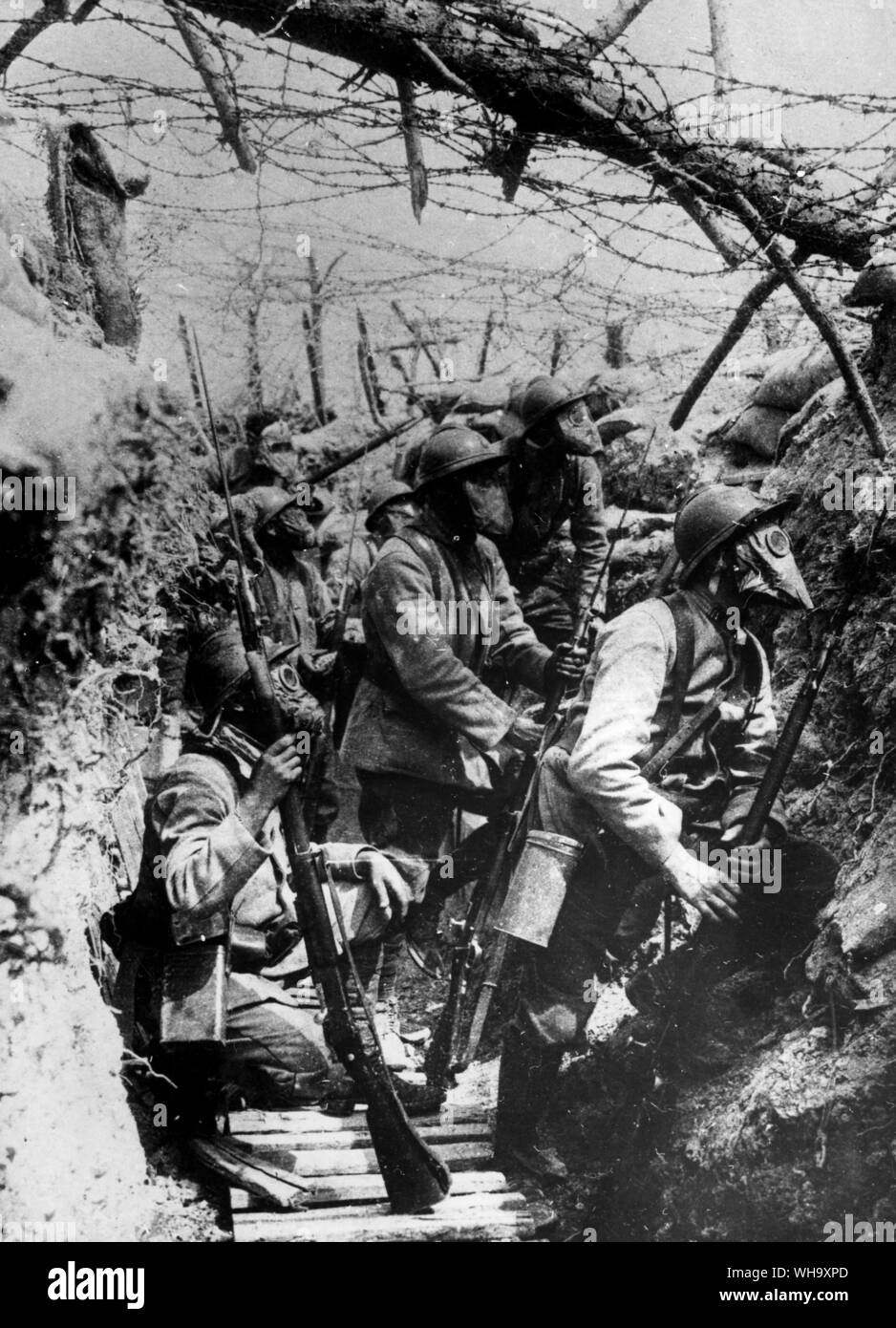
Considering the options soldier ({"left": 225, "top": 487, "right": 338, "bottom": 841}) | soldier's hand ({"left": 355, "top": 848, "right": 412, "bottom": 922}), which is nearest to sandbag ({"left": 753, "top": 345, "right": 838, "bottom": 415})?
soldier ({"left": 225, "top": 487, "right": 338, "bottom": 841})

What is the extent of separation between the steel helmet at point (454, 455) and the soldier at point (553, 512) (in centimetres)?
26

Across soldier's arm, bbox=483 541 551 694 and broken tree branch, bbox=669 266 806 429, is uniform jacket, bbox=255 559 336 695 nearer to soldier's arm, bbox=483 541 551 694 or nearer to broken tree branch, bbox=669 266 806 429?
soldier's arm, bbox=483 541 551 694

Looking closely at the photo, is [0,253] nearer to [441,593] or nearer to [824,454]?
[441,593]

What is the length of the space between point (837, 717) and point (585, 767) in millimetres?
1037

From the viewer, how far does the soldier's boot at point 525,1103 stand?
13.0 feet

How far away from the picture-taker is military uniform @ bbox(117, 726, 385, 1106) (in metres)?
3.79

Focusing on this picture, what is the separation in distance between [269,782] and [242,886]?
0.35 metres

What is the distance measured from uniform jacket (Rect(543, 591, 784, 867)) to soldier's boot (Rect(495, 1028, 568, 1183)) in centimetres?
79

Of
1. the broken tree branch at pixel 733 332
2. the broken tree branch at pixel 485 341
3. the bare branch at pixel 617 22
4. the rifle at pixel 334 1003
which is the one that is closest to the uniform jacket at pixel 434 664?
the rifle at pixel 334 1003

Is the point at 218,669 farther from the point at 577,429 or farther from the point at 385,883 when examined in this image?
the point at 577,429

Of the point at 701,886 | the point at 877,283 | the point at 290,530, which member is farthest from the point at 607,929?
the point at 877,283

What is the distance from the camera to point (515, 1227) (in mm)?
3812

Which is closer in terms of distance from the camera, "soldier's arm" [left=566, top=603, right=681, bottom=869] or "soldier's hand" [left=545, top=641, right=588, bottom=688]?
"soldier's arm" [left=566, top=603, right=681, bottom=869]

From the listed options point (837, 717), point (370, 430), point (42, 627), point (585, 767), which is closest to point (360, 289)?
point (370, 430)
